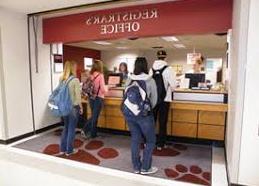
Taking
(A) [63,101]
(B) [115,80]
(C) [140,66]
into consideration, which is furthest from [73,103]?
(B) [115,80]

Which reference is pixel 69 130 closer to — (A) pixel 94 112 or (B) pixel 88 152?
(B) pixel 88 152

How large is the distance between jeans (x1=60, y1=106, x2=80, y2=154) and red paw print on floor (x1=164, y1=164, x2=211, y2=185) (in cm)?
152

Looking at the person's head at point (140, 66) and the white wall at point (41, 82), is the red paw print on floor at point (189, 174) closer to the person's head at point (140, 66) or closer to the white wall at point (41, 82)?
the person's head at point (140, 66)

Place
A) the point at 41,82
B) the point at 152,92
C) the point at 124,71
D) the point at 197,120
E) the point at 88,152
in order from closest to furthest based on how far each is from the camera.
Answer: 1. the point at 152,92
2. the point at 88,152
3. the point at 197,120
4. the point at 41,82
5. the point at 124,71

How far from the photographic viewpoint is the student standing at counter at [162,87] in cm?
379

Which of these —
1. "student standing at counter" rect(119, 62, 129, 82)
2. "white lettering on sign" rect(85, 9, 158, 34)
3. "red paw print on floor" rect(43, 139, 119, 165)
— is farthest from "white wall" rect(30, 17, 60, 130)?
"student standing at counter" rect(119, 62, 129, 82)

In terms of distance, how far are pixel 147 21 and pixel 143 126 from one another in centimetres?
172

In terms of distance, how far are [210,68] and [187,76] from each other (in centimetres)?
751

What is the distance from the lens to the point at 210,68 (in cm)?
1205

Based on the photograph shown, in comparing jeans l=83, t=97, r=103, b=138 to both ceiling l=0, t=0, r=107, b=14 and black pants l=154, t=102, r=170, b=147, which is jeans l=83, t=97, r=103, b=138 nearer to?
black pants l=154, t=102, r=170, b=147

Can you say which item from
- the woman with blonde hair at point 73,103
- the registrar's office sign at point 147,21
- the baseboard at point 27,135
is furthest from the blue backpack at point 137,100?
the baseboard at point 27,135

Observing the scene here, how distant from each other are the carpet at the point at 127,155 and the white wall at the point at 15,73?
1.39 feet

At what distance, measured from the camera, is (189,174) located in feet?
10.2

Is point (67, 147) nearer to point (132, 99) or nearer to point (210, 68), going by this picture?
point (132, 99)
